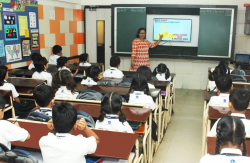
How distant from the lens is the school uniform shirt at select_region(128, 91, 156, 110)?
301 cm

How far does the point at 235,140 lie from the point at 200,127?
287 cm

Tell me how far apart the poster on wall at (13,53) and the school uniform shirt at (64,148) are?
11.9 feet

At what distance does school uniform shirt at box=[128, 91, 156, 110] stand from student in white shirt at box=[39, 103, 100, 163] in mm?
1353

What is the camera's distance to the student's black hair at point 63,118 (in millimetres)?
1661

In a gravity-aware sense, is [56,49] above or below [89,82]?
above

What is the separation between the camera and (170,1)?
250 inches

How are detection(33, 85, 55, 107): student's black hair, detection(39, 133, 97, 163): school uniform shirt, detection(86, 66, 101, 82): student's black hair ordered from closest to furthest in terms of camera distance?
1. detection(39, 133, 97, 163): school uniform shirt
2. detection(33, 85, 55, 107): student's black hair
3. detection(86, 66, 101, 82): student's black hair

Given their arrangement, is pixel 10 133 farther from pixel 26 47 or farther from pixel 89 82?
pixel 26 47

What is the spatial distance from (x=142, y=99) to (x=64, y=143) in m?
1.53

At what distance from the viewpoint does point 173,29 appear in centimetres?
638

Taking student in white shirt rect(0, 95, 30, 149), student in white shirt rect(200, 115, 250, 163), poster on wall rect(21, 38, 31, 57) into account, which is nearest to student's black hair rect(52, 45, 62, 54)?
poster on wall rect(21, 38, 31, 57)

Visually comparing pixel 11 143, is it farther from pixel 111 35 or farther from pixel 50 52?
pixel 111 35

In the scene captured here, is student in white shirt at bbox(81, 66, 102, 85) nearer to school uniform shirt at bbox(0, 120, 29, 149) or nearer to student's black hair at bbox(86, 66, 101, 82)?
student's black hair at bbox(86, 66, 101, 82)

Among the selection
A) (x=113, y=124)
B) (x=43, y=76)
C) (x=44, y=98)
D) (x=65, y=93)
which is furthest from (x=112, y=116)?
(x=43, y=76)
